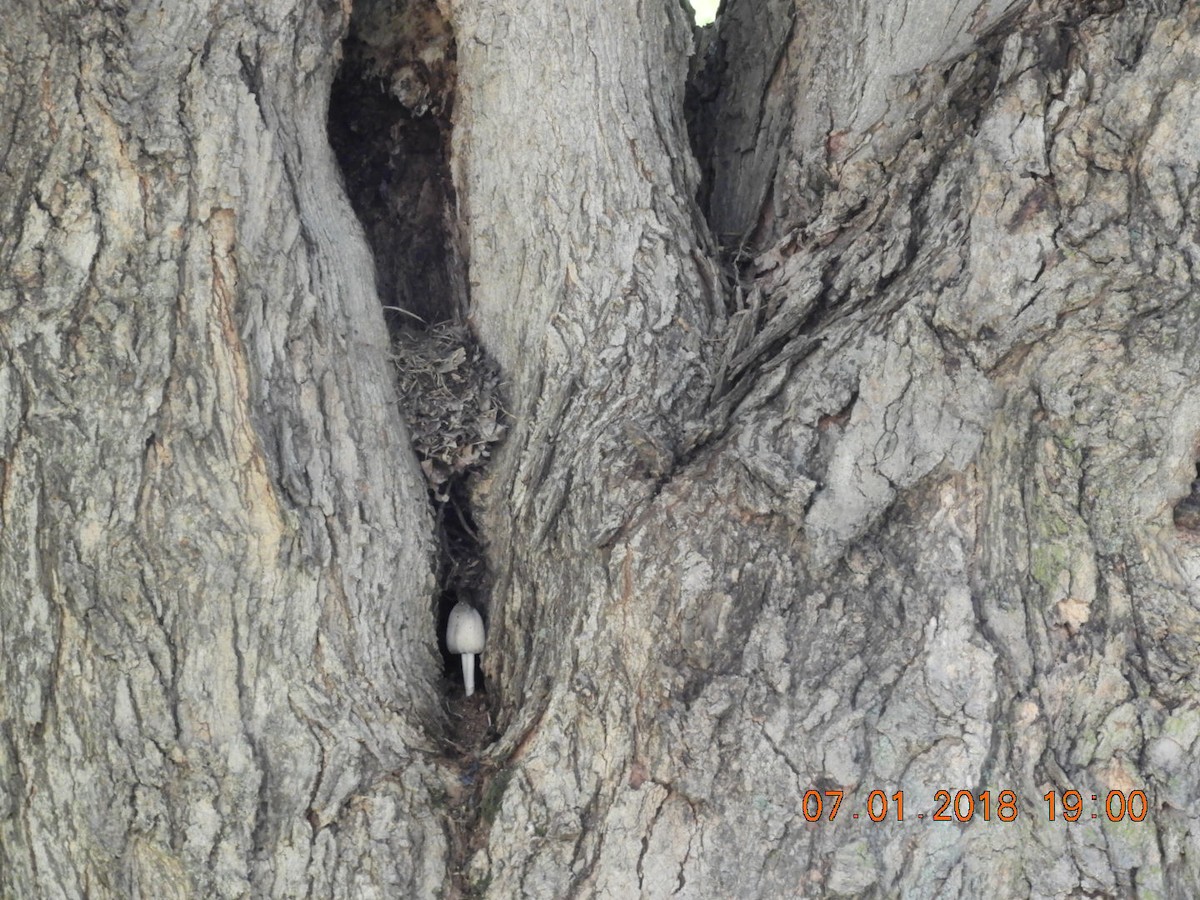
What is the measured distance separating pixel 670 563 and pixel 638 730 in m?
0.33

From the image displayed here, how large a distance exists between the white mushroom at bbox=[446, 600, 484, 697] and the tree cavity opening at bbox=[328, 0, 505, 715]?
0.05m

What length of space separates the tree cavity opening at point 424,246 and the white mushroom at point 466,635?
5 centimetres

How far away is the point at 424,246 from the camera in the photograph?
2896 millimetres

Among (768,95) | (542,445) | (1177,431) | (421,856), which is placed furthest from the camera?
(768,95)

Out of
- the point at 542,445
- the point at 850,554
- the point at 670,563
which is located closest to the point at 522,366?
the point at 542,445

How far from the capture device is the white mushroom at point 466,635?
2.54 m

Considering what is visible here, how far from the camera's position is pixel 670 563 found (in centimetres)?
223

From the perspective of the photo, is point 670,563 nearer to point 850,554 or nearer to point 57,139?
point 850,554

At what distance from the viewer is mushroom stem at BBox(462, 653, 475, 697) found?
8.41 feet

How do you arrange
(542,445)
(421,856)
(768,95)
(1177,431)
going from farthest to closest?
1. (768,95)
2. (542,445)
3. (421,856)
4. (1177,431)
